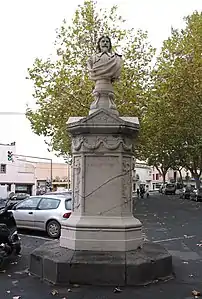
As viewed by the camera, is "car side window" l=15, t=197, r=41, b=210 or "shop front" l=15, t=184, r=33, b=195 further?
"shop front" l=15, t=184, r=33, b=195

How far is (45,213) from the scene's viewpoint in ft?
46.2

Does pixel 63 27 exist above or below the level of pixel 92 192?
above

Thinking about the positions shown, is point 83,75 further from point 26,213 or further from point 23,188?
point 23,188

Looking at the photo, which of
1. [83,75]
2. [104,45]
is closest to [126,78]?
[83,75]

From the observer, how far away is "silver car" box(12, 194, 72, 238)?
13.7 meters

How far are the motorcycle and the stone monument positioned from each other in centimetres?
132

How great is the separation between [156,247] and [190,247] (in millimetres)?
3532

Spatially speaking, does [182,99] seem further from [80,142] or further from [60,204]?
[80,142]

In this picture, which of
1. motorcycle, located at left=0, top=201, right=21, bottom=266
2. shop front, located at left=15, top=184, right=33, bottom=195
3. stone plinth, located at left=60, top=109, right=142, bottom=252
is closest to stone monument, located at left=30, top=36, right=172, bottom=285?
stone plinth, located at left=60, top=109, right=142, bottom=252

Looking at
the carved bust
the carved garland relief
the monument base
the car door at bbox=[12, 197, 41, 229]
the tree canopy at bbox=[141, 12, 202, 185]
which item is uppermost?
the tree canopy at bbox=[141, 12, 202, 185]

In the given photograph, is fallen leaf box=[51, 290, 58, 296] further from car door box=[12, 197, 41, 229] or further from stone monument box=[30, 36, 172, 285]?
car door box=[12, 197, 41, 229]

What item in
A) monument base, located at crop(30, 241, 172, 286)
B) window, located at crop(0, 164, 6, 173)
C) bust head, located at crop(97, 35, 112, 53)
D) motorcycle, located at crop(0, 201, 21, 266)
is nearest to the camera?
monument base, located at crop(30, 241, 172, 286)

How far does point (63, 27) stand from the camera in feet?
79.2

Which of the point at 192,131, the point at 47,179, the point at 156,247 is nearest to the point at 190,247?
the point at 156,247
